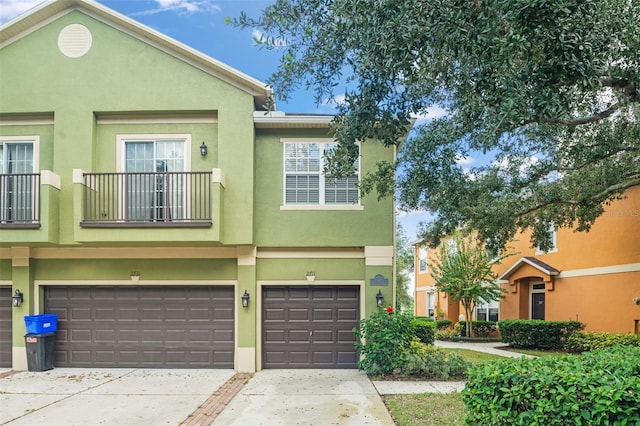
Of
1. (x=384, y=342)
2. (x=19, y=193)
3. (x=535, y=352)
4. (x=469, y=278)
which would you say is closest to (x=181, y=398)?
(x=384, y=342)

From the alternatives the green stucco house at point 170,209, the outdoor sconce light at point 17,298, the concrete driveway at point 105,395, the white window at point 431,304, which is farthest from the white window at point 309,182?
the white window at point 431,304

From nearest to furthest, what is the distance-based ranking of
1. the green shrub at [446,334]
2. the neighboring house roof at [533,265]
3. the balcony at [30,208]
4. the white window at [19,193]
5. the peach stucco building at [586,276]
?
1. the balcony at [30,208]
2. the white window at [19,193]
3. the peach stucco building at [586,276]
4. the neighboring house roof at [533,265]
5. the green shrub at [446,334]

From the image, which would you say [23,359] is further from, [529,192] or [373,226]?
[529,192]

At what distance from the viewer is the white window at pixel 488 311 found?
2294 centimetres

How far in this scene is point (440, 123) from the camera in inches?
373

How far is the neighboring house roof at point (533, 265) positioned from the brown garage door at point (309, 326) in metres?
9.81

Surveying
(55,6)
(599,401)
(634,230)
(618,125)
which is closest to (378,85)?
(599,401)

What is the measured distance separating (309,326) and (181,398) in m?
3.81

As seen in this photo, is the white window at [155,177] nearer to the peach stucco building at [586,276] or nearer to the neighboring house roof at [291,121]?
the neighboring house roof at [291,121]

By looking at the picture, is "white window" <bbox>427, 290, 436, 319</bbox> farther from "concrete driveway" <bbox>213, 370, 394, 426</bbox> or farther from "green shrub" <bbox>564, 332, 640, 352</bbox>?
"concrete driveway" <bbox>213, 370, 394, 426</bbox>

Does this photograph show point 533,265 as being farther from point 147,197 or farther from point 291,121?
point 147,197

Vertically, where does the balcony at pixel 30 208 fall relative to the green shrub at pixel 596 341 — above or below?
above

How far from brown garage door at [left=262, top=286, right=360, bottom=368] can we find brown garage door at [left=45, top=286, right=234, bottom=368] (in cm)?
96

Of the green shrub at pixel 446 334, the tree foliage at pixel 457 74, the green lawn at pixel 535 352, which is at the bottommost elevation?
the green shrub at pixel 446 334
